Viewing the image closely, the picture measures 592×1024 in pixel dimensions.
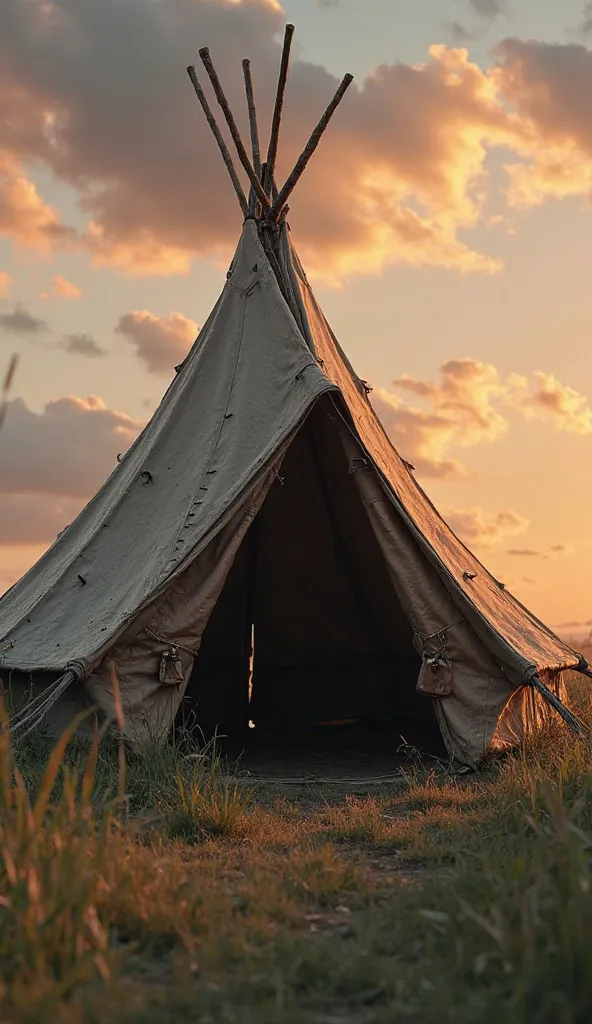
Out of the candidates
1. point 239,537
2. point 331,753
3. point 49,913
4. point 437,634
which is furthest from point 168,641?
point 49,913

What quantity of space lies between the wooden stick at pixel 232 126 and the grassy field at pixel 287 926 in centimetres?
436

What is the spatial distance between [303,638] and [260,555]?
80 cm

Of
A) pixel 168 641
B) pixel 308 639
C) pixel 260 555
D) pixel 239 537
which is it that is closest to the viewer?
pixel 168 641

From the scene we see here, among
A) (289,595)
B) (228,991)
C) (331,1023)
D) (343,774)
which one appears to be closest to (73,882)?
(228,991)

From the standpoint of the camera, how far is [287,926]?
2.92 meters

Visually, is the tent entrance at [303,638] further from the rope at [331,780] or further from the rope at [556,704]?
the rope at [556,704]

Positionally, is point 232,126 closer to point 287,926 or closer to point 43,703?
point 43,703

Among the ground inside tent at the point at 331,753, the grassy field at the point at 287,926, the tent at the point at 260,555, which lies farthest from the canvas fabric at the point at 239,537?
the grassy field at the point at 287,926

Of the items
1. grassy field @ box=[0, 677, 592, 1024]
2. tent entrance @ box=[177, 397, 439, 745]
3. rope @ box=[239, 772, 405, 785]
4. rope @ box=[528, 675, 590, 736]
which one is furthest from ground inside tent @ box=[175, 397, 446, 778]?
grassy field @ box=[0, 677, 592, 1024]

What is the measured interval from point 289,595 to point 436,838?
4382 mm

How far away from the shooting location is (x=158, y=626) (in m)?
5.52

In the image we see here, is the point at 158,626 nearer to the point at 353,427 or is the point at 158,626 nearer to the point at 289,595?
the point at 353,427

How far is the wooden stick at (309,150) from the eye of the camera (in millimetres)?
6793

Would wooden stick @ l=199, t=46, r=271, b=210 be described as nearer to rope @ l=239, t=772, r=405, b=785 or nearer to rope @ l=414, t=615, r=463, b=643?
rope @ l=414, t=615, r=463, b=643
